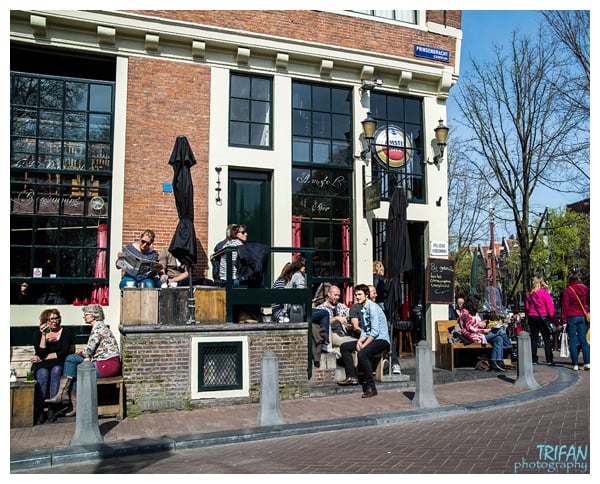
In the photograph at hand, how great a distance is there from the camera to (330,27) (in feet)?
40.1

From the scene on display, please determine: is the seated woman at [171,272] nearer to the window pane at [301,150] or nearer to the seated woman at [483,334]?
the window pane at [301,150]

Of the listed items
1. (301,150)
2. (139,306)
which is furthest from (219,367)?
(301,150)

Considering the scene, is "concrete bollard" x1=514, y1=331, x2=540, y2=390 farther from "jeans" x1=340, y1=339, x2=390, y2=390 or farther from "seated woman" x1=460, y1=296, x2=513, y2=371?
"jeans" x1=340, y1=339, x2=390, y2=390

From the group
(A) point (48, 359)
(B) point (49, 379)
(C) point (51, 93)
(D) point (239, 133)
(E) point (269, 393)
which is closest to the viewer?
(E) point (269, 393)

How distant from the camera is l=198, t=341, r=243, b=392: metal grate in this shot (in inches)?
329

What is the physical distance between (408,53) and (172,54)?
17.8ft

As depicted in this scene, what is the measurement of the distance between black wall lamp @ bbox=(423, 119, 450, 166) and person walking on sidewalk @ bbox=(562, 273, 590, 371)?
4.01 metres

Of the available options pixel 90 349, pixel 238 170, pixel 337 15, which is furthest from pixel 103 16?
pixel 90 349

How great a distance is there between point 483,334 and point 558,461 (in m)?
6.06

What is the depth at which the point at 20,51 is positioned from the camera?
10414mm

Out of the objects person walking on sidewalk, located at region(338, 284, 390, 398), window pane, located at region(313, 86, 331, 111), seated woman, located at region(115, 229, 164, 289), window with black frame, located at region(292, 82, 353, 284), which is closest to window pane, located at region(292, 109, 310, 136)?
window with black frame, located at region(292, 82, 353, 284)

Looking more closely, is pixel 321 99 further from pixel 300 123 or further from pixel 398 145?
pixel 398 145

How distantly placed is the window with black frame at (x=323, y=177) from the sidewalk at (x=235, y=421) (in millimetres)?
3527

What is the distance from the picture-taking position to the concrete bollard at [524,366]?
9.27 metres
